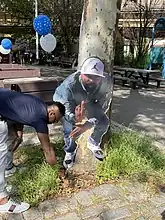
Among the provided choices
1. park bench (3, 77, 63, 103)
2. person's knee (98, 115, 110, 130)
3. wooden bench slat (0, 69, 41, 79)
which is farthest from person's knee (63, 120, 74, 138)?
wooden bench slat (0, 69, 41, 79)

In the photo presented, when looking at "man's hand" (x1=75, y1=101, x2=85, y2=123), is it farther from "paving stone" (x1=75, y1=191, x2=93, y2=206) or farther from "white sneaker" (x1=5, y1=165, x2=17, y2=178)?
"white sneaker" (x1=5, y1=165, x2=17, y2=178)

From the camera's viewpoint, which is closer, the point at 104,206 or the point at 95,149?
the point at 104,206

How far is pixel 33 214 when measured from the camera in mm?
3064

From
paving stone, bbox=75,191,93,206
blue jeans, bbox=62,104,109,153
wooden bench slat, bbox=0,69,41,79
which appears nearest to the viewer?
paving stone, bbox=75,191,93,206

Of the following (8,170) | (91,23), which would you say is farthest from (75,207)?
(91,23)

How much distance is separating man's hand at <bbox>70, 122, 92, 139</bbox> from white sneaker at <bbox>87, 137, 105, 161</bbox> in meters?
0.14

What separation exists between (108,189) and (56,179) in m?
0.61

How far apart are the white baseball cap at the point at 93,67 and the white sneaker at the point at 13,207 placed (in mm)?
1542

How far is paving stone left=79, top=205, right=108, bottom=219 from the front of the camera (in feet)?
10.00

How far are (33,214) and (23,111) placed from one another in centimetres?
103

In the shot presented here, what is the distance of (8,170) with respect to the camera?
382 centimetres

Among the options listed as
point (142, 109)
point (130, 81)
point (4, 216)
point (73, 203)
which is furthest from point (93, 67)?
point (130, 81)

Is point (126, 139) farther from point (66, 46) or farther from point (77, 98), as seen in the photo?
point (66, 46)

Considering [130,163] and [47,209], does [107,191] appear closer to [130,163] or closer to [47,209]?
[130,163]
